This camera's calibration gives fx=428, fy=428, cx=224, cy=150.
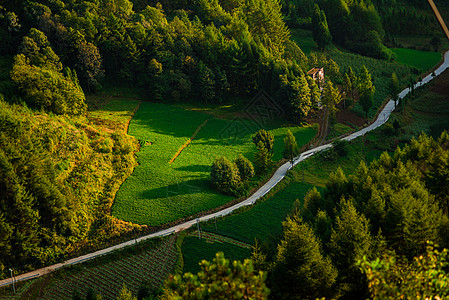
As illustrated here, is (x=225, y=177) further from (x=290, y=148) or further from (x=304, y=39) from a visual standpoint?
(x=304, y=39)

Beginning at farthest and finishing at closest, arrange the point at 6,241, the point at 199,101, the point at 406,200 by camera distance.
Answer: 1. the point at 199,101
2. the point at 6,241
3. the point at 406,200

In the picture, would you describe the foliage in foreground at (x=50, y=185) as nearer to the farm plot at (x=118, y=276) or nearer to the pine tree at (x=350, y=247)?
the farm plot at (x=118, y=276)

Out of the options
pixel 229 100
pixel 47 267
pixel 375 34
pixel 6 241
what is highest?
pixel 375 34

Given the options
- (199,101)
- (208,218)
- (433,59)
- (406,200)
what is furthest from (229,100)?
(433,59)

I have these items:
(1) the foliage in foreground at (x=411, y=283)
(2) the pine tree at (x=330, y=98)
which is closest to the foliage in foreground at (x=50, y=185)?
(1) the foliage in foreground at (x=411, y=283)

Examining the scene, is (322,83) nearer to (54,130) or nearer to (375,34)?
(375,34)

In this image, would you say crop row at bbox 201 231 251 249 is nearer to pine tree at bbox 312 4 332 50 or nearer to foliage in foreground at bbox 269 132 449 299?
foliage in foreground at bbox 269 132 449 299
